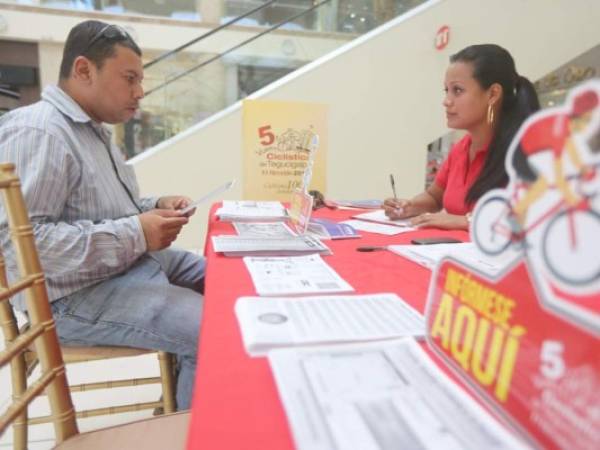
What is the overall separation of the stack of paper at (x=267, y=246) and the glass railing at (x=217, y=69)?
282cm

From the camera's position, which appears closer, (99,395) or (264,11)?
(99,395)

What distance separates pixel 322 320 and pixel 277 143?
1.48m

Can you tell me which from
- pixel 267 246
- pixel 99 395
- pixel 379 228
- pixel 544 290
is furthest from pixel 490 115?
pixel 99 395

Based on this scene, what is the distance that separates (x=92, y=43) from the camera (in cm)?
115

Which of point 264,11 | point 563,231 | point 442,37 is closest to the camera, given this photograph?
point 563,231

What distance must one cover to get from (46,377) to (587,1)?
4447mm

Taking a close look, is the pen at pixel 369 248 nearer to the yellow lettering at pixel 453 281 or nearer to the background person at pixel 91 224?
the background person at pixel 91 224

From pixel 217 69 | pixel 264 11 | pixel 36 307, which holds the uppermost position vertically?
pixel 264 11

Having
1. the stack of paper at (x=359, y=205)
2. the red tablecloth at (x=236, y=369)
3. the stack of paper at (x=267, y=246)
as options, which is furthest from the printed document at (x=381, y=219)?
the red tablecloth at (x=236, y=369)

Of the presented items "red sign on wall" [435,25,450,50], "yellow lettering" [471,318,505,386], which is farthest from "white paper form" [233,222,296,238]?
"red sign on wall" [435,25,450,50]

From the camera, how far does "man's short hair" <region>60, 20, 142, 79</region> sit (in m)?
1.15

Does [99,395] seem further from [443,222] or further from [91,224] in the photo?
[443,222]

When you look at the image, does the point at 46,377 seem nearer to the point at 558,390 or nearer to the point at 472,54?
the point at 558,390

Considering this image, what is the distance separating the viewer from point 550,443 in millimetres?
340
